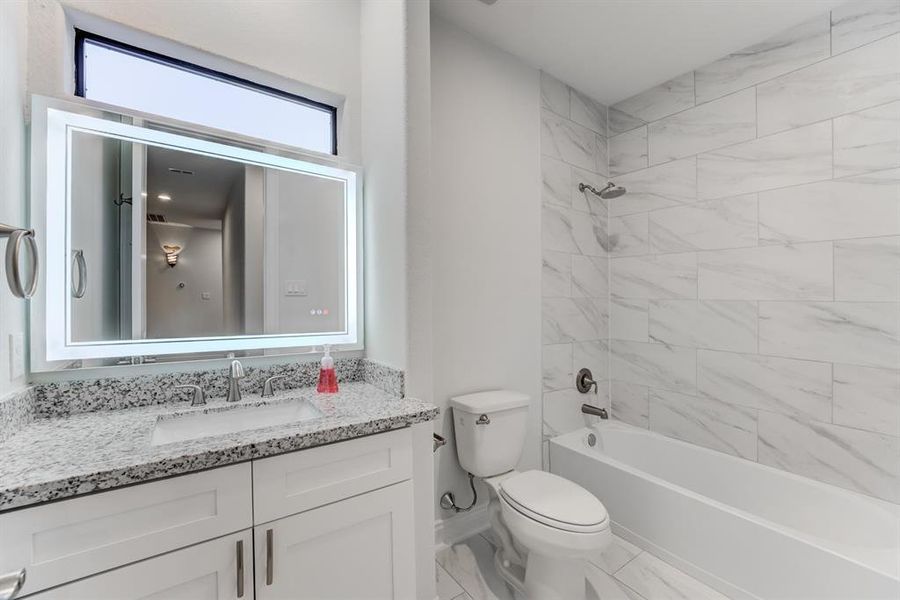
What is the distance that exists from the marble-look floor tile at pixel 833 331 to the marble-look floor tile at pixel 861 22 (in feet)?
3.99

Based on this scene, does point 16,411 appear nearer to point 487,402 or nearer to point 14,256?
point 14,256

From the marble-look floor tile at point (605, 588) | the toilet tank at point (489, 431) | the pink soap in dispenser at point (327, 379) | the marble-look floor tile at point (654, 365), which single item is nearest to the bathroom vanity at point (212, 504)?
the pink soap in dispenser at point (327, 379)

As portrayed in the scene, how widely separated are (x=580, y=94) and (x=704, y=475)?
8.26 feet

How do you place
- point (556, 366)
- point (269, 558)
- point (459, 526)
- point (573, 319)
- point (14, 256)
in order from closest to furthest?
point (14, 256), point (269, 558), point (459, 526), point (556, 366), point (573, 319)

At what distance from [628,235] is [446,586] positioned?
2.34 m

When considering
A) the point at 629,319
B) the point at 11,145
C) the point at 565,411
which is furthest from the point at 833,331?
the point at 11,145

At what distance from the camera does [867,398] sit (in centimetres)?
171

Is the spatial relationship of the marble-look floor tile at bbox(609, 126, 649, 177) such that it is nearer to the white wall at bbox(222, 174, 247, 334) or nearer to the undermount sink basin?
the white wall at bbox(222, 174, 247, 334)

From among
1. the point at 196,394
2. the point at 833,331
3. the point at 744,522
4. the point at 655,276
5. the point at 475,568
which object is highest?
the point at 655,276

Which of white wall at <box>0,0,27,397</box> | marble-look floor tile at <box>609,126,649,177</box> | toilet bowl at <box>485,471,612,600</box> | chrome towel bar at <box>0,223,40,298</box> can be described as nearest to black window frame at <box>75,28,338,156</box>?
white wall at <box>0,0,27,397</box>

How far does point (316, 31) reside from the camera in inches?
63.9

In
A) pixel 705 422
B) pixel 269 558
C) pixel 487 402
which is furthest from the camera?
pixel 705 422

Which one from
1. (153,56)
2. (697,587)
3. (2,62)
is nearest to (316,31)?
(153,56)

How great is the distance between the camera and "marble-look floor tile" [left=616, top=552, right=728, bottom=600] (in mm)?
1579
